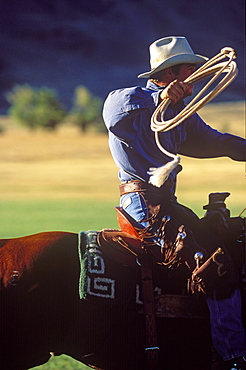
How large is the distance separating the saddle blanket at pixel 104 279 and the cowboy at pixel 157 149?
0.29 meters

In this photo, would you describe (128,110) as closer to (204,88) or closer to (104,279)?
(204,88)

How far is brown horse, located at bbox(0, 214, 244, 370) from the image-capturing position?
2.61 meters

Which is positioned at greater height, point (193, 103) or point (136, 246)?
point (193, 103)

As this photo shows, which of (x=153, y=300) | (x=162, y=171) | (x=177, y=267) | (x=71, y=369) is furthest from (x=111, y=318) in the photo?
(x=71, y=369)

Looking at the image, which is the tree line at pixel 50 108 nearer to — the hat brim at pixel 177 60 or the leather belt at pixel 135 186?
the hat brim at pixel 177 60

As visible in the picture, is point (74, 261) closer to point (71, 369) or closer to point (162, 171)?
point (162, 171)

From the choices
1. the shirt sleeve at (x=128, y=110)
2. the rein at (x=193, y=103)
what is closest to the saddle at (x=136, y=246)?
the rein at (x=193, y=103)

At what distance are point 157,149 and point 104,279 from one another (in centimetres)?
81

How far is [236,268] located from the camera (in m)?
2.74

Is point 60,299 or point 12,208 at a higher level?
point 12,208

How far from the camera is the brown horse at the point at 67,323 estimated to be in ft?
8.57

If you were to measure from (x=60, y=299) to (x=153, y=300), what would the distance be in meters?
0.49

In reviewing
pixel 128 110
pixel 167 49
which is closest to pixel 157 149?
pixel 128 110

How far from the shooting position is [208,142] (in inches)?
134
